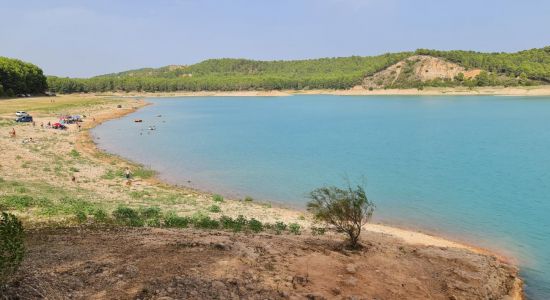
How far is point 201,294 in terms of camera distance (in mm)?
10039

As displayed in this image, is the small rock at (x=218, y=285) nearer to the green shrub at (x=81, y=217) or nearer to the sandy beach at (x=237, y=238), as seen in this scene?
the sandy beach at (x=237, y=238)

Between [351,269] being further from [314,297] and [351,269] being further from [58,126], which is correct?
[58,126]

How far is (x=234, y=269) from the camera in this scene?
38.8ft

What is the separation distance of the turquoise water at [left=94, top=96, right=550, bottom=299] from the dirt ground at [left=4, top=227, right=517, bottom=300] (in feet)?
10.1

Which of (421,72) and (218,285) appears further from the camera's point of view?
(421,72)

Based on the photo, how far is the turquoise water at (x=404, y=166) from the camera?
72.7 ft

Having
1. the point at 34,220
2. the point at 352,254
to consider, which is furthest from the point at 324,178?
the point at 34,220

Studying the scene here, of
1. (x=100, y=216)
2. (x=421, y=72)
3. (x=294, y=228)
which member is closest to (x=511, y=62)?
(x=421, y=72)

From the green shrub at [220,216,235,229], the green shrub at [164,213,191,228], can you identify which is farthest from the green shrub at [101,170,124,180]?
the green shrub at [220,216,235,229]

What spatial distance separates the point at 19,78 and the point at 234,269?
111 m

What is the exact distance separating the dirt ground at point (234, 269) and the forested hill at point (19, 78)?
98484mm

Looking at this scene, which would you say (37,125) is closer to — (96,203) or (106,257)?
(96,203)

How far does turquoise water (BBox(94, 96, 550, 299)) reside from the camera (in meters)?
22.2

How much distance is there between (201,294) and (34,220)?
9505mm
